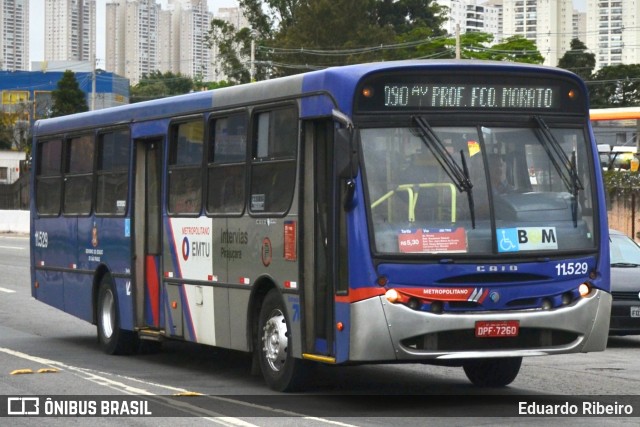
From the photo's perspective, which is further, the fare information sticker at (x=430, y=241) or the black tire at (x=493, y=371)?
the black tire at (x=493, y=371)

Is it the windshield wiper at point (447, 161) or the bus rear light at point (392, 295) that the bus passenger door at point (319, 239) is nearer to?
the bus rear light at point (392, 295)

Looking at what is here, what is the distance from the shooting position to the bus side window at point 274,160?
40.1ft

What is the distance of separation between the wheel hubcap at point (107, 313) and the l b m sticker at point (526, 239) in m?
6.92

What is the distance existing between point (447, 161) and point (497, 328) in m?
1.42

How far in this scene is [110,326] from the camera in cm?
1686

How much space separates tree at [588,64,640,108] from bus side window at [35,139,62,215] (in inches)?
3137

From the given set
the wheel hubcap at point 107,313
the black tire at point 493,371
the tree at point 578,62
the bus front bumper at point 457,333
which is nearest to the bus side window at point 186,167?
the wheel hubcap at point 107,313

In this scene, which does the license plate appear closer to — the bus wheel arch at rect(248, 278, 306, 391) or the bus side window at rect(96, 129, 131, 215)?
the bus wheel arch at rect(248, 278, 306, 391)

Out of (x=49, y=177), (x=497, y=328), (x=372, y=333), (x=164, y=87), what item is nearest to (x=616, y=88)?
(x=164, y=87)

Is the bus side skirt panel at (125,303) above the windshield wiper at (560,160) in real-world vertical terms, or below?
below

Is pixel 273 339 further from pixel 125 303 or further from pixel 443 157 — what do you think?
pixel 125 303

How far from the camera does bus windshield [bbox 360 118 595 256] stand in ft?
36.1

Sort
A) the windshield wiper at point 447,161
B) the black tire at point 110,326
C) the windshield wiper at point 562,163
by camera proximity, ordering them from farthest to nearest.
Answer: the black tire at point 110,326, the windshield wiper at point 562,163, the windshield wiper at point 447,161

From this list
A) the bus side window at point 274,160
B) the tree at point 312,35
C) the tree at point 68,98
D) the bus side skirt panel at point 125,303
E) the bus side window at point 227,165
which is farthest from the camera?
the tree at point 68,98
